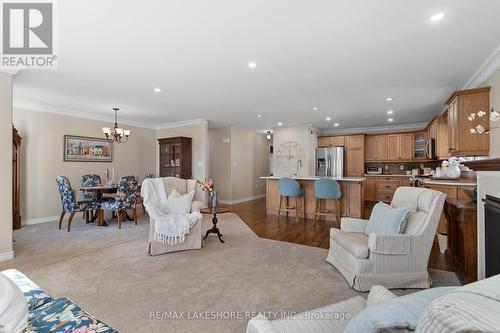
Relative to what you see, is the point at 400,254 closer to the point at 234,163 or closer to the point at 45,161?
the point at 234,163

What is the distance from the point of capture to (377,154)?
24.2 ft

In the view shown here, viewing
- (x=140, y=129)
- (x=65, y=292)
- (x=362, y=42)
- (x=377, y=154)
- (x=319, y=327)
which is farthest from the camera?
(x=377, y=154)

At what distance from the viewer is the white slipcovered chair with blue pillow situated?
1.46ft

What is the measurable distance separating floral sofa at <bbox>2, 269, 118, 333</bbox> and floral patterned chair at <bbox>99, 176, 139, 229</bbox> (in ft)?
11.5

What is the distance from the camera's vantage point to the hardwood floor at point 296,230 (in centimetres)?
315

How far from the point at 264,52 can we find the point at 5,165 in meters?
3.47

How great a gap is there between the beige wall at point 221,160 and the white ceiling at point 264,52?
281 cm

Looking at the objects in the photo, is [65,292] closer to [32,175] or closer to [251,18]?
[251,18]

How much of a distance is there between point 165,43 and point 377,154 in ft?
22.8

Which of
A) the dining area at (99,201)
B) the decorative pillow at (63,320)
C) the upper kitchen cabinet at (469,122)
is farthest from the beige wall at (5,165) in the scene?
the upper kitchen cabinet at (469,122)

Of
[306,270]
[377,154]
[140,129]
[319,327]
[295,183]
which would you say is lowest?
[306,270]

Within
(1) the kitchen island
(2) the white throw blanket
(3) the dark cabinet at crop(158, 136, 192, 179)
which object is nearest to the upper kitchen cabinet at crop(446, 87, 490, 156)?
(1) the kitchen island

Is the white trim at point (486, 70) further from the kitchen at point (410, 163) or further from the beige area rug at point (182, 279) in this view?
the beige area rug at point (182, 279)

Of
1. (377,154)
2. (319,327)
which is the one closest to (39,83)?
(319,327)
